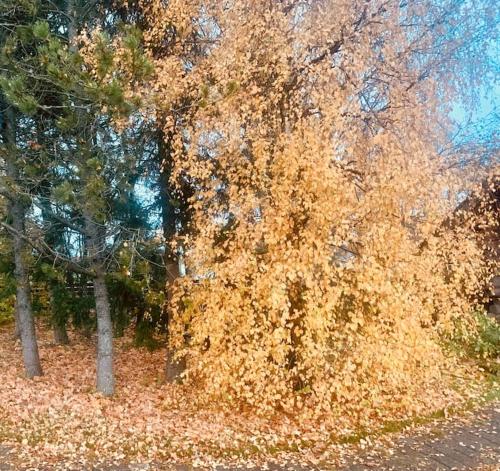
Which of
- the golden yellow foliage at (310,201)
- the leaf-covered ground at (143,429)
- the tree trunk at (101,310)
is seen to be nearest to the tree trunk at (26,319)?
the leaf-covered ground at (143,429)

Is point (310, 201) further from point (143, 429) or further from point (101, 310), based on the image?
point (101, 310)

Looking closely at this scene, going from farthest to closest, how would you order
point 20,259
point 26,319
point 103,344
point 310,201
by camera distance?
point 26,319 < point 20,259 < point 103,344 < point 310,201

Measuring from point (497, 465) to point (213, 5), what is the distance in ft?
20.6

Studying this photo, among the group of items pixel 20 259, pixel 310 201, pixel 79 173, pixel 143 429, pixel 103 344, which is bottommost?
pixel 143 429

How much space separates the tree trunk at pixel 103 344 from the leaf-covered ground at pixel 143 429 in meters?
0.19

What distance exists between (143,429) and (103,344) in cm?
159

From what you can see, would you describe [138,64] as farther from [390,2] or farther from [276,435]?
[276,435]

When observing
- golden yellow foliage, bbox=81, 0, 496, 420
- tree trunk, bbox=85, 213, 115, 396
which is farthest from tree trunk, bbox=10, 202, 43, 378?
golden yellow foliage, bbox=81, 0, 496, 420

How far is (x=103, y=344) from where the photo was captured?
6.73 meters

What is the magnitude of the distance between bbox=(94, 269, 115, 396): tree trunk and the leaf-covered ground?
0.63 feet

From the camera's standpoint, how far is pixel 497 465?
15.8 ft

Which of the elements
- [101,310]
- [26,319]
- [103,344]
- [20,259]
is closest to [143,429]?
[103,344]

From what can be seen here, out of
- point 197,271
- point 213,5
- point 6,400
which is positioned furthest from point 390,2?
point 6,400

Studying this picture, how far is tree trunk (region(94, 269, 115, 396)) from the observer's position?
665cm
